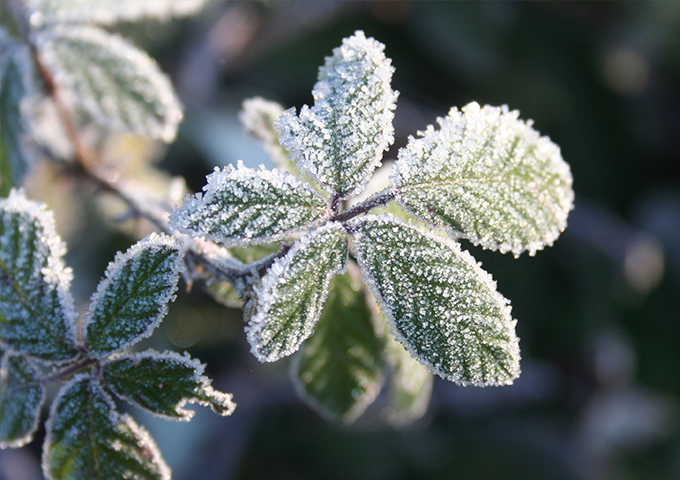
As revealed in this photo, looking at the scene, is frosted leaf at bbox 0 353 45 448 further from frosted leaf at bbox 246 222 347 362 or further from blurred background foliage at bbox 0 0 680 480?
blurred background foliage at bbox 0 0 680 480

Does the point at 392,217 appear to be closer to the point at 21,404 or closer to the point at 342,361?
the point at 342,361

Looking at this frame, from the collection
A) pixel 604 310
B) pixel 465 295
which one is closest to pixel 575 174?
pixel 604 310

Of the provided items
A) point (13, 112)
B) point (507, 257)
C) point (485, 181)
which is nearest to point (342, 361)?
point (485, 181)

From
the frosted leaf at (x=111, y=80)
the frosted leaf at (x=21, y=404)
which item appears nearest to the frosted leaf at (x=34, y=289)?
the frosted leaf at (x=21, y=404)

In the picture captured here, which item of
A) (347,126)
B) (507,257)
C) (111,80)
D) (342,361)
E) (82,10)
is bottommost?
(342,361)

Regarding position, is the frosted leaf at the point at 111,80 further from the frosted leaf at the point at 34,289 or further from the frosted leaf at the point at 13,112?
the frosted leaf at the point at 34,289
